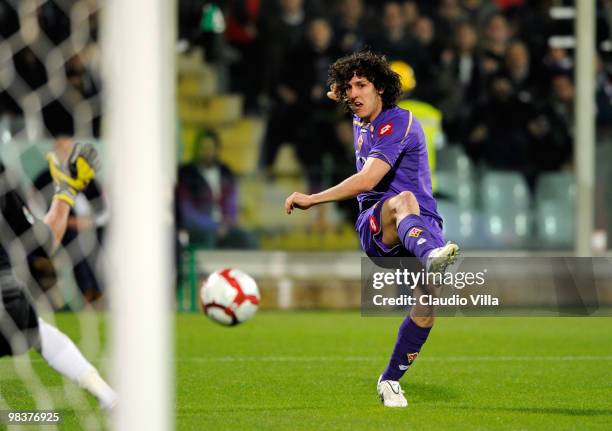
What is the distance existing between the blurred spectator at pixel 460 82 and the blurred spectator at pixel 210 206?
2600 millimetres

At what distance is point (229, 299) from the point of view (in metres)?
6.49

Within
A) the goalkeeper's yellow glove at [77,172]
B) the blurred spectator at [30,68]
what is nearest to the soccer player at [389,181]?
the goalkeeper's yellow glove at [77,172]

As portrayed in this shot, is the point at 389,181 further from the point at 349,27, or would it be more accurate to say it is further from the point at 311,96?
the point at 349,27

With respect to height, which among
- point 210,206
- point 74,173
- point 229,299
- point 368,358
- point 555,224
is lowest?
point 368,358

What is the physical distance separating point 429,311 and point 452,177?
707 cm

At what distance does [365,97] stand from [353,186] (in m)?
0.57

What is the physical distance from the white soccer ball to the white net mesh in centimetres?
85

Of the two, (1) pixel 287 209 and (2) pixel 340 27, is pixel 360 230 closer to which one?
(1) pixel 287 209

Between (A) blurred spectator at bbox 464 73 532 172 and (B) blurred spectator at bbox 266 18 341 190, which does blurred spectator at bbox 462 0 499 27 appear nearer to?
(A) blurred spectator at bbox 464 73 532 172

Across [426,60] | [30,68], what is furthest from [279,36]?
[30,68]

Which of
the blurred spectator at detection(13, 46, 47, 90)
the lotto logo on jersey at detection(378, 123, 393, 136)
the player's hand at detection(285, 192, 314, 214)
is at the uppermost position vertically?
the blurred spectator at detection(13, 46, 47, 90)

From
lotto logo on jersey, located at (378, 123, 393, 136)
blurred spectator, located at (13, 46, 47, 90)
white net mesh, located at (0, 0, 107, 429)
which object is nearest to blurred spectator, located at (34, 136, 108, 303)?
white net mesh, located at (0, 0, 107, 429)

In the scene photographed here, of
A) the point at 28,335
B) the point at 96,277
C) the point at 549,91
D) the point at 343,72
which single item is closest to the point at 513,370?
the point at 343,72

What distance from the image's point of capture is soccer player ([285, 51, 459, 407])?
596 centimetres
